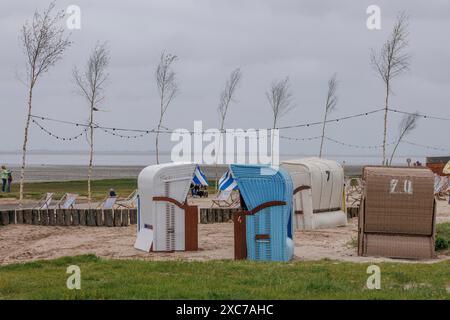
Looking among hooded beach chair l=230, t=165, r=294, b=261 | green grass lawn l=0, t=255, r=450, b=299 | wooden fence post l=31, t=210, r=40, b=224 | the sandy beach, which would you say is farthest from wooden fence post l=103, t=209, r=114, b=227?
green grass lawn l=0, t=255, r=450, b=299

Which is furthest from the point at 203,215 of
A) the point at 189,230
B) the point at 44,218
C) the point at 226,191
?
the point at 189,230

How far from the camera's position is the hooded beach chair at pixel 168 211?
17891 millimetres

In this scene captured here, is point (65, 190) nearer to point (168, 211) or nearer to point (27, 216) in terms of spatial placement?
point (27, 216)

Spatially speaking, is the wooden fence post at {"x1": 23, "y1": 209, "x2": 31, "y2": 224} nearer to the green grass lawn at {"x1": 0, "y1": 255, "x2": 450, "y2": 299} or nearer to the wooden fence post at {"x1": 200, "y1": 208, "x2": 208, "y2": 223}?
the wooden fence post at {"x1": 200, "y1": 208, "x2": 208, "y2": 223}

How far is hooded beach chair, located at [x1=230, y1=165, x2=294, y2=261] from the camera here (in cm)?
1606

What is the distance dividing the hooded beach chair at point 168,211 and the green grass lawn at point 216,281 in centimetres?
348

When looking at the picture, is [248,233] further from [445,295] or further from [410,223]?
[445,295]

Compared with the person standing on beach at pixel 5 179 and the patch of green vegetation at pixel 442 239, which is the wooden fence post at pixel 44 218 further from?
the person standing on beach at pixel 5 179

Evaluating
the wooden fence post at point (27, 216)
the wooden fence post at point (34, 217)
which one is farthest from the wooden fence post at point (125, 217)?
the wooden fence post at point (27, 216)

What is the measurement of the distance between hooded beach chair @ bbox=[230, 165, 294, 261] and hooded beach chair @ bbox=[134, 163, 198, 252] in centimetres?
221
